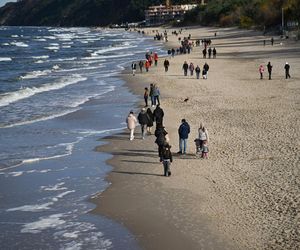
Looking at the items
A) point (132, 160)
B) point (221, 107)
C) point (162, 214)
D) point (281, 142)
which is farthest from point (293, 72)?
point (162, 214)

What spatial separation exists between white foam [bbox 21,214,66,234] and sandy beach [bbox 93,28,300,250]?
948 mm

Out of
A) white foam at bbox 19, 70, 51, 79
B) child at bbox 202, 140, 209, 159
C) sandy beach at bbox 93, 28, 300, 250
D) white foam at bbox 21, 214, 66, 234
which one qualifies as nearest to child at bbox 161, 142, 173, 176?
sandy beach at bbox 93, 28, 300, 250

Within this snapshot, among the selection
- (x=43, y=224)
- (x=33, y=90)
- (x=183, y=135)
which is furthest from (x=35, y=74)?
(x=43, y=224)

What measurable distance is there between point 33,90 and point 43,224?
82.4 feet

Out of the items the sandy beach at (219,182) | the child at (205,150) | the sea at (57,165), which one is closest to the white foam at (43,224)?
the sea at (57,165)

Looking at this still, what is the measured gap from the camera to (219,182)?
13.6 meters

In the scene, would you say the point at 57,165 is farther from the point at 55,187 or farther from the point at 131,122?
the point at 131,122

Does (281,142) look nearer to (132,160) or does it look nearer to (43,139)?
(132,160)

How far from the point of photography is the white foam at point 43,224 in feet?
35.9

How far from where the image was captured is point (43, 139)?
19609 millimetres

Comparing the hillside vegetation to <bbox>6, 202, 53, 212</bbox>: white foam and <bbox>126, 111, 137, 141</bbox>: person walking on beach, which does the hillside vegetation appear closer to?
<bbox>126, 111, 137, 141</bbox>: person walking on beach

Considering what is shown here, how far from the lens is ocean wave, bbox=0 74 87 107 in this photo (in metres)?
31.4

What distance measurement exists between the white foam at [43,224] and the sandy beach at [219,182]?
948 millimetres

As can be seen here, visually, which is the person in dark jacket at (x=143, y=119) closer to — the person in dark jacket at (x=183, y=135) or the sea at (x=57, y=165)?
the sea at (x=57, y=165)
